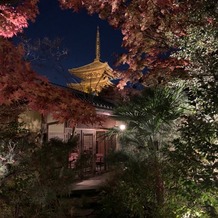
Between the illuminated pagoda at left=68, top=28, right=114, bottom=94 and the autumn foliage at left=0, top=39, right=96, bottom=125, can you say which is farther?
the illuminated pagoda at left=68, top=28, right=114, bottom=94

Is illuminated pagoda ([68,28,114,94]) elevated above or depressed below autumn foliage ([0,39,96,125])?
above

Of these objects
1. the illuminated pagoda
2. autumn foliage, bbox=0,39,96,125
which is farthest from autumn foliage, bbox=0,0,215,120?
the illuminated pagoda

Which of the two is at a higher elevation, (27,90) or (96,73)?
(96,73)

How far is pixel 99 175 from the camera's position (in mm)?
15242

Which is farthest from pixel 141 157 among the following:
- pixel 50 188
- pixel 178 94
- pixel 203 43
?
pixel 203 43

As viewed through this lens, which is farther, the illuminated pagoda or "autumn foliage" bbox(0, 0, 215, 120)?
the illuminated pagoda

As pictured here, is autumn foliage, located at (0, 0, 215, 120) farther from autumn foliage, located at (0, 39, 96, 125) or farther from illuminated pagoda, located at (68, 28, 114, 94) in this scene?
illuminated pagoda, located at (68, 28, 114, 94)

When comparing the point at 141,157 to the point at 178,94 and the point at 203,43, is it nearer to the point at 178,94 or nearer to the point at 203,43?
the point at 178,94

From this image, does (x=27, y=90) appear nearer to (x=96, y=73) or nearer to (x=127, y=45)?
(x=127, y=45)

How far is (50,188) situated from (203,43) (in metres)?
4.28

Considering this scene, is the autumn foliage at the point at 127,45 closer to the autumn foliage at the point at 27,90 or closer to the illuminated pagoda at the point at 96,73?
the autumn foliage at the point at 27,90

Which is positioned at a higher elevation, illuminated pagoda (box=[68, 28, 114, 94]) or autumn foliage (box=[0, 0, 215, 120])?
illuminated pagoda (box=[68, 28, 114, 94])

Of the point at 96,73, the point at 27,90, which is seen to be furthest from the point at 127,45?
the point at 96,73

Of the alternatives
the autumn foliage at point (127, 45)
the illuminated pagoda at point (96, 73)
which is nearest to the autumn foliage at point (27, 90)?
the autumn foliage at point (127, 45)
